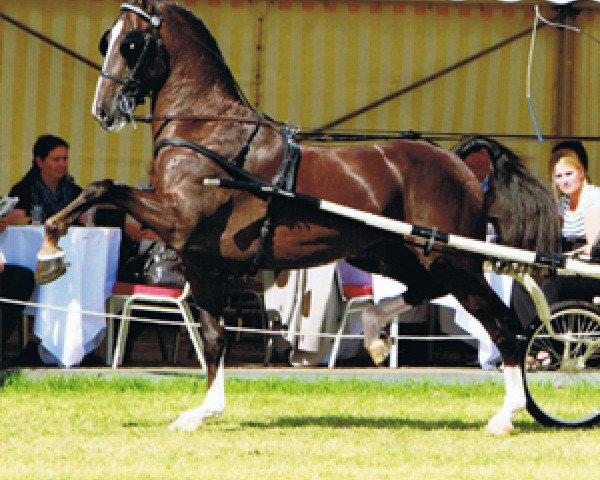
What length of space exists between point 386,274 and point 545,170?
491 cm

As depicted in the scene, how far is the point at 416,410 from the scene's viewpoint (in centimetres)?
915

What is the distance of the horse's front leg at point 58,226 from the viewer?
7.66 metres

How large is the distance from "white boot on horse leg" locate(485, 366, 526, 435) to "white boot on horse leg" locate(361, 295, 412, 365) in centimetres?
72

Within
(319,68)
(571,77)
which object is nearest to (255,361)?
(319,68)

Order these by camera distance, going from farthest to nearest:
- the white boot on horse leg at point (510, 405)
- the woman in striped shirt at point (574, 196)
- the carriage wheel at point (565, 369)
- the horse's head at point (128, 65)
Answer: the woman in striped shirt at point (574, 196) < the carriage wheel at point (565, 369) < the white boot on horse leg at point (510, 405) < the horse's head at point (128, 65)

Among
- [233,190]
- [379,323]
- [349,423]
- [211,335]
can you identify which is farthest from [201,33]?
[349,423]

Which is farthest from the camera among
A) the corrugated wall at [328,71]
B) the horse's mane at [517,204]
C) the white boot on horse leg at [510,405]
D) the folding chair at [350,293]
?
the corrugated wall at [328,71]

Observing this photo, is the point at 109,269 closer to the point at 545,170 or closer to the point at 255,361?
the point at 255,361

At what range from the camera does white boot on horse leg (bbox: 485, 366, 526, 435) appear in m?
8.09

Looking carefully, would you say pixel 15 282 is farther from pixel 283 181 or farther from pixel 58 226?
pixel 283 181

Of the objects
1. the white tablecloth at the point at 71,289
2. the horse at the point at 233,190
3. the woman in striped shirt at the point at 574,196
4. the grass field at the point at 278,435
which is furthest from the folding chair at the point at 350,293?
the horse at the point at 233,190

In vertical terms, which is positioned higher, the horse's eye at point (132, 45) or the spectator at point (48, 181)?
the horse's eye at point (132, 45)

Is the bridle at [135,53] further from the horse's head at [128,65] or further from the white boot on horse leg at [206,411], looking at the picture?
the white boot on horse leg at [206,411]

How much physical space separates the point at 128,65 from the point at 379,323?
2.03 metres
